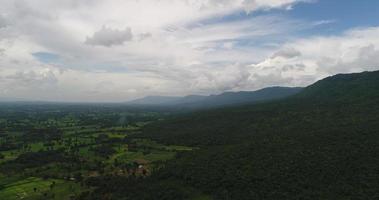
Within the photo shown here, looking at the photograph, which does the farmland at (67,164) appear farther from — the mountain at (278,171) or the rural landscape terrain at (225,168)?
the mountain at (278,171)

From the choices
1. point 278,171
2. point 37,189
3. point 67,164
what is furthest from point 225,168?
point 67,164

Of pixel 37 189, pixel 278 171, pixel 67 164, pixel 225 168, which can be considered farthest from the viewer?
pixel 67 164

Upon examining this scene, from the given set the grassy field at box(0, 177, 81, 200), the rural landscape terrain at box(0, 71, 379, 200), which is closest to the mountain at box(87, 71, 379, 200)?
the rural landscape terrain at box(0, 71, 379, 200)

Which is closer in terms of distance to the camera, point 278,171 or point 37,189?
point 278,171

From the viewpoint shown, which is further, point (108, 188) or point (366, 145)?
point (366, 145)

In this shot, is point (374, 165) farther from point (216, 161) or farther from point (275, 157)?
point (216, 161)

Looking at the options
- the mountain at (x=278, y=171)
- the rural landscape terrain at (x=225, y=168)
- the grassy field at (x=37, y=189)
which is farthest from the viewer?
the grassy field at (x=37, y=189)

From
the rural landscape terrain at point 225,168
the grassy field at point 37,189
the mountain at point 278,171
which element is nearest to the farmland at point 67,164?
the grassy field at point 37,189

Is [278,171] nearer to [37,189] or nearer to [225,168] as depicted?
[225,168]

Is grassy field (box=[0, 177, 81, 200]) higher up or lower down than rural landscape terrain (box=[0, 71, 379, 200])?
lower down

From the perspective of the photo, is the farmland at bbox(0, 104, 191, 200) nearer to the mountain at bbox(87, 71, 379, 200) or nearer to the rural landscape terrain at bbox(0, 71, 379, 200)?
the rural landscape terrain at bbox(0, 71, 379, 200)

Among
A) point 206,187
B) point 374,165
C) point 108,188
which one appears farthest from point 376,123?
point 108,188
